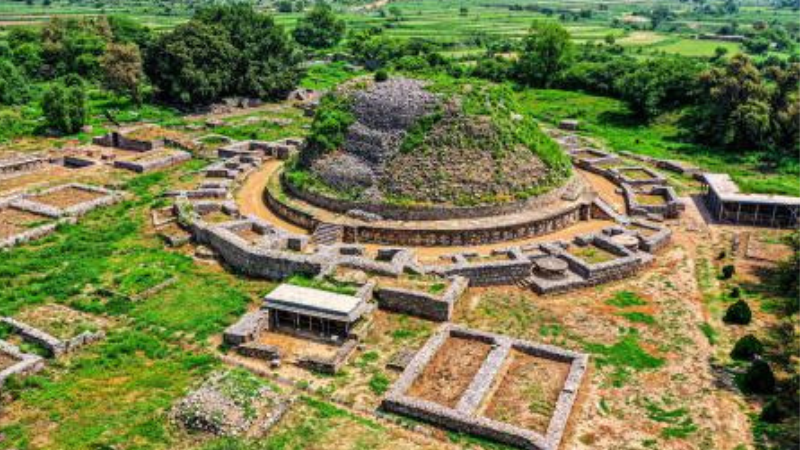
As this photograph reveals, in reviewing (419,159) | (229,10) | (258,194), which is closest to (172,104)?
(229,10)

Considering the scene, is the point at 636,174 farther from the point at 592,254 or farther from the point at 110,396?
the point at 110,396

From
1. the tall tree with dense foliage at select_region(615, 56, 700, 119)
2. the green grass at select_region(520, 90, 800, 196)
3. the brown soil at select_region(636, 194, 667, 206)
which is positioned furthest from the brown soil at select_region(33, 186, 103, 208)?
the tall tree with dense foliage at select_region(615, 56, 700, 119)

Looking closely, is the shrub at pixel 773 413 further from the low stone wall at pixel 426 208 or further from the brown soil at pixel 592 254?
the low stone wall at pixel 426 208

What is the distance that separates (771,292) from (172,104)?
5870 cm

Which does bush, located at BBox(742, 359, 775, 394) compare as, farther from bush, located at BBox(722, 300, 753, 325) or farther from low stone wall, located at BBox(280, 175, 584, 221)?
low stone wall, located at BBox(280, 175, 584, 221)

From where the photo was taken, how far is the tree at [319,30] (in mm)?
113000

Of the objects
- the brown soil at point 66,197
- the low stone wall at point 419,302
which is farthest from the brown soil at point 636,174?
the brown soil at point 66,197

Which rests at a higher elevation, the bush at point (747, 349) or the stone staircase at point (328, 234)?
the stone staircase at point (328, 234)

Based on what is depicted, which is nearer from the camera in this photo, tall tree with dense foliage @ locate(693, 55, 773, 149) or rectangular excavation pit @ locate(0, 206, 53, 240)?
rectangular excavation pit @ locate(0, 206, 53, 240)

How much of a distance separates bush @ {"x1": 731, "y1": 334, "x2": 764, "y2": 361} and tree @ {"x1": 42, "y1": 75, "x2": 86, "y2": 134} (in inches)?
2126

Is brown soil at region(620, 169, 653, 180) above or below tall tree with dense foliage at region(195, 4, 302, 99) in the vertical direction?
below

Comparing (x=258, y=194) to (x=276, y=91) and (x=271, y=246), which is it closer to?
(x=271, y=246)

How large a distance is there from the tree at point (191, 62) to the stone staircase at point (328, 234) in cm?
3752

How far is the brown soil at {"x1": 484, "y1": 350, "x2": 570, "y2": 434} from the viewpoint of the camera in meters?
21.6
